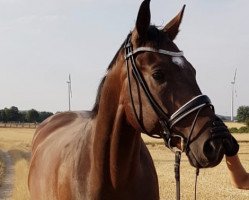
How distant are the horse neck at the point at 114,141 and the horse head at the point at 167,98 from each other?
0.44ft

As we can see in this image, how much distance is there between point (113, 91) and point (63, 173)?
1002 millimetres

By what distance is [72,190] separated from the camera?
3711 mm

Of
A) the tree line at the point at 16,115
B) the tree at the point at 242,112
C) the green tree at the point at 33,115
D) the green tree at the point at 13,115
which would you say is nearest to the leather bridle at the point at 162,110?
the green tree at the point at 33,115

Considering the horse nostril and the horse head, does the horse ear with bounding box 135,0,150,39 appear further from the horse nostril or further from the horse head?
the horse nostril

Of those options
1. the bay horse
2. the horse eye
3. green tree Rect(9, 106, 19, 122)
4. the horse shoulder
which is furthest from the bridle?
green tree Rect(9, 106, 19, 122)

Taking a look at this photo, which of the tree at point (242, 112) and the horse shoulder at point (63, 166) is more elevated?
the horse shoulder at point (63, 166)

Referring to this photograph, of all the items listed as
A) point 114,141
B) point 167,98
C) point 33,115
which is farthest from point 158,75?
point 33,115

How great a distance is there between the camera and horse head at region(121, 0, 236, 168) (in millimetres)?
2641

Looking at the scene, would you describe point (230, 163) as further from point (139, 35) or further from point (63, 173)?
point (139, 35)

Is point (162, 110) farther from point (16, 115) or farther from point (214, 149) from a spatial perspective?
point (16, 115)

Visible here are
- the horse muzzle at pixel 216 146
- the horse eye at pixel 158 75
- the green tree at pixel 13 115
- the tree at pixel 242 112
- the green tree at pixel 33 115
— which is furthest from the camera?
the tree at pixel 242 112

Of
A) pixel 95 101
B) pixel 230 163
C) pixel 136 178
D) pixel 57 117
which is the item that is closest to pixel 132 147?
pixel 136 178

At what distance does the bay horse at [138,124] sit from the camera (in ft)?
8.92

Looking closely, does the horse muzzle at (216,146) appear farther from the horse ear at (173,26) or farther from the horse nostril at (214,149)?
the horse ear at (173,26)
